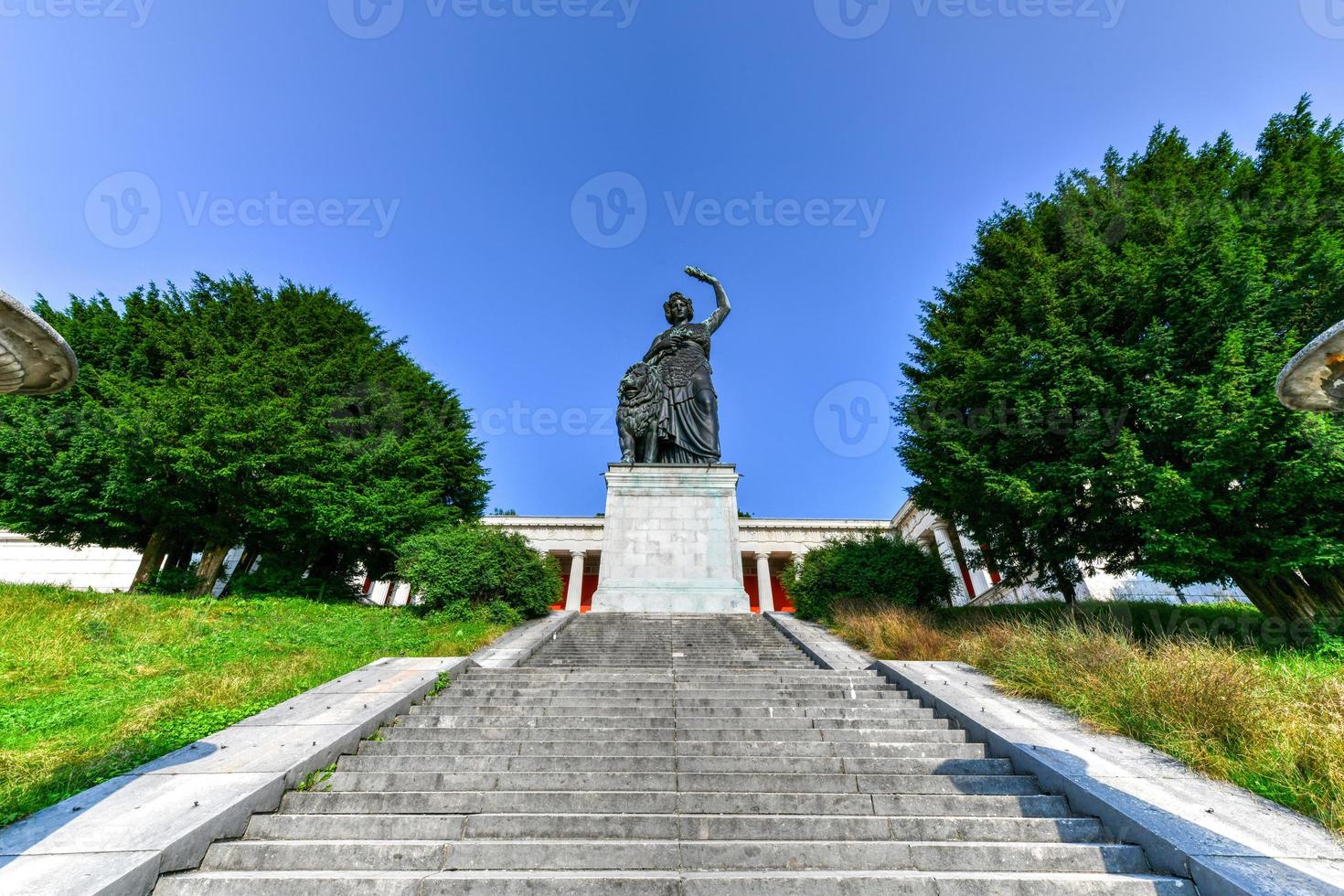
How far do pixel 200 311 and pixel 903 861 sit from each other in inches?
973

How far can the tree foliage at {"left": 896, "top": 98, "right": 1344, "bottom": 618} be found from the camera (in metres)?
7.42

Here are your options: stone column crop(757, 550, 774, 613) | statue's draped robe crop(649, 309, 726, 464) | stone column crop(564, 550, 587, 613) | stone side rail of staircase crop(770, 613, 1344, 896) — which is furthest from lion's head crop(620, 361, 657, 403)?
stone column crop(757, 550, 774, 613)

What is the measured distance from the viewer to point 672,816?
3879 mm

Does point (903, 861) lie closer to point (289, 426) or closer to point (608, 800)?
point (608, 800)

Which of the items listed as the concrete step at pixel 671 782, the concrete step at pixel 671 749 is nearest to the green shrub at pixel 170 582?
the concrete step at pixel 671 749

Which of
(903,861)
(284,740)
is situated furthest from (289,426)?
(903,861)

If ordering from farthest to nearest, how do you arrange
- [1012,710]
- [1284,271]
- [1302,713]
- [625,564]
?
[625,564]
[1284,271]
[1012,710]
[1302,713]

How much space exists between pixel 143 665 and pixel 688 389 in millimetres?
14075

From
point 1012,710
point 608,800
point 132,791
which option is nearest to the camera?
Answer: point 132,791

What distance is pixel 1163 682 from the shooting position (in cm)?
531

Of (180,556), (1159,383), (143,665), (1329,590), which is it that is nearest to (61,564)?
(180,556)

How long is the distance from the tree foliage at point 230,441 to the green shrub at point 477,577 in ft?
14.2

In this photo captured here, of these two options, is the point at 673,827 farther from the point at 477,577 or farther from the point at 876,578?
the point at 876,578

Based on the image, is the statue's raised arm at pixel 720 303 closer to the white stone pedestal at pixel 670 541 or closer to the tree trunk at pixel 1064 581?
the white stone pedestal at pixel 670 541
